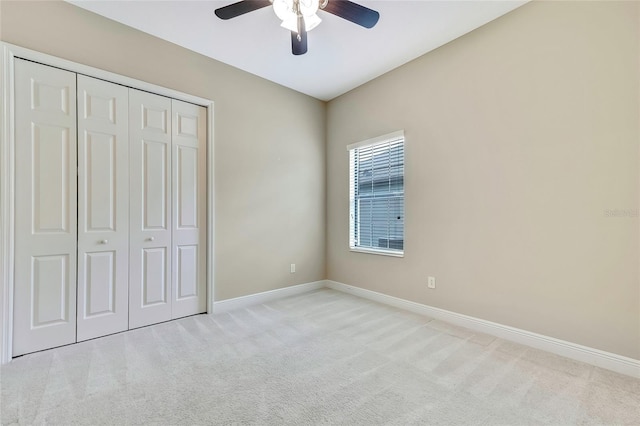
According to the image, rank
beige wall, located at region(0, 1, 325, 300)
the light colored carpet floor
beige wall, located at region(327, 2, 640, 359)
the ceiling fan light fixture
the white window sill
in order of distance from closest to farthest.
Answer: the light colored carpet floor → the ceiling fan light fixture → beige wall, located at region(327, 2, 640, 359) → beige wall, located at region(0, 1, 325, 300) → the white window sill

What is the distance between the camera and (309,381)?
183 centimetres

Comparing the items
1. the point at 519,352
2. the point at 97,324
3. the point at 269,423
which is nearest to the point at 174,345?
the point at 97,324

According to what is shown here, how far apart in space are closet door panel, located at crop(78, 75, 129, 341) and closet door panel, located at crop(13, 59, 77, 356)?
0.07 meters

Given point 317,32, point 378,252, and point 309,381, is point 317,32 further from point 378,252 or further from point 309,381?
point 309,381

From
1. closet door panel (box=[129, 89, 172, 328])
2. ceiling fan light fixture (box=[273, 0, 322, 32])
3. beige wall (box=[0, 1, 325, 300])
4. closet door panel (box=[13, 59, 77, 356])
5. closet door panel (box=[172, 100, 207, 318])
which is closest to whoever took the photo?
ceiling fan light fixture (box=[273, 0, 322, 32])

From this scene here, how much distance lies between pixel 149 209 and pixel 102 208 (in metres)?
0.37

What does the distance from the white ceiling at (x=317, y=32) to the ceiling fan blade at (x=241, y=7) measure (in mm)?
528

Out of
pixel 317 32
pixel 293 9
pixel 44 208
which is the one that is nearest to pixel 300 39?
pixel 293 9

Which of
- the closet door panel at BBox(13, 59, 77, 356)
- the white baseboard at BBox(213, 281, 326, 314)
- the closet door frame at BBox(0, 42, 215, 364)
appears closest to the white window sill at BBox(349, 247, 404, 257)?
the white baseboard at BBox(213, 281, 326, 314)

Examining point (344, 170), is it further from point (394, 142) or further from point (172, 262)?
point (172, 262)

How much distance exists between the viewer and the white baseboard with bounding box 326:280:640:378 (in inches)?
75.5

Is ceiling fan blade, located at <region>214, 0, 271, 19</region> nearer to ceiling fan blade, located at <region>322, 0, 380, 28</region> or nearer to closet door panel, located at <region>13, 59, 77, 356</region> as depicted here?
ceiling fan blade, located at <region>322, 0, 380, 28</region>

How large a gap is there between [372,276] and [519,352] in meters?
1.68

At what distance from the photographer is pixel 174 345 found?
233cm
